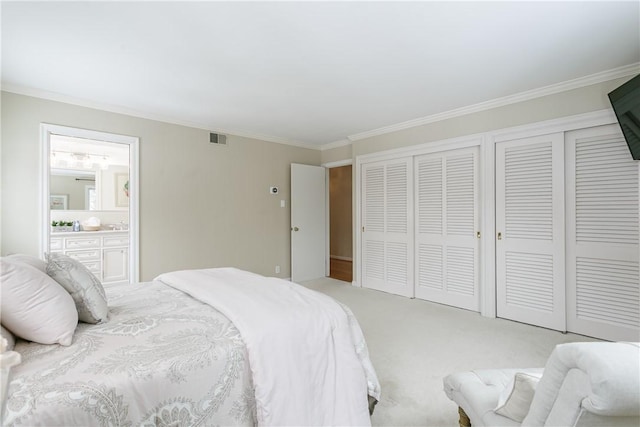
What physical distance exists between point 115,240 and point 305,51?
4075 mm

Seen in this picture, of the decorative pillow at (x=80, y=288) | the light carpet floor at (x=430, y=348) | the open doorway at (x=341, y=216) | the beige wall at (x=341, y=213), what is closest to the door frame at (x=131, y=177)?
the decorative pillow at (x=80, y=288)

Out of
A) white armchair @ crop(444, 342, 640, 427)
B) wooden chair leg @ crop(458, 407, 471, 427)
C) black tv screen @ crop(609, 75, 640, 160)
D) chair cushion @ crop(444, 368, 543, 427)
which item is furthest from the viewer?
black tv screen @ crop(609, 75, 640, 160)

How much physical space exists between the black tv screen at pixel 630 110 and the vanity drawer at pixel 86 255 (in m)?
6.07

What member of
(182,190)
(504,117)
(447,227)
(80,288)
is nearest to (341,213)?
(447,227)

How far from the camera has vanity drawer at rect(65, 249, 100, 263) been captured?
426 cm

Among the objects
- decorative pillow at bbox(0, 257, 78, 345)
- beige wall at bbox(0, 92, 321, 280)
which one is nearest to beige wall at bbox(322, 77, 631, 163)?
beige wall at bbox(0, 92, 321, 280)

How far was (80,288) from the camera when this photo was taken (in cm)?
148

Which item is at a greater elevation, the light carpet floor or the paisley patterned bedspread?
the paisley patterned bedspread

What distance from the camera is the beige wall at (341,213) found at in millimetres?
7496

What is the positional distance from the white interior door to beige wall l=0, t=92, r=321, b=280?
14 centimetres

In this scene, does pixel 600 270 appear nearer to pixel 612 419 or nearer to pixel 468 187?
pixel 468 187

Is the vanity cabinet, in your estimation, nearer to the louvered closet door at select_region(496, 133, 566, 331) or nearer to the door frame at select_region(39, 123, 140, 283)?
the door frame at select_region(39, 123, 140, 283)

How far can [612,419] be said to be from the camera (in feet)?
2.33

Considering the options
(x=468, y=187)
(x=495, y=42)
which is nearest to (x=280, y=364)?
(x=495, y=42)
